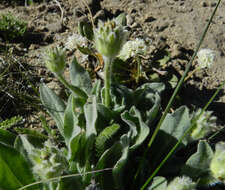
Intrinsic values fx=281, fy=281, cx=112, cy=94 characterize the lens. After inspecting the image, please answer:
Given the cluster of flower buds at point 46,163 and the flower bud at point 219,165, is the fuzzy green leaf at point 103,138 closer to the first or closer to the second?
the cluster of flower buds at point 46,163

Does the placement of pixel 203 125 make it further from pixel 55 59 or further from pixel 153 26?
pixel 153 26

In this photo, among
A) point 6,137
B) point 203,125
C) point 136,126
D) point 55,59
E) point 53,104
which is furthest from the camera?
point 53,104

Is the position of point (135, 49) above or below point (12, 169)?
above

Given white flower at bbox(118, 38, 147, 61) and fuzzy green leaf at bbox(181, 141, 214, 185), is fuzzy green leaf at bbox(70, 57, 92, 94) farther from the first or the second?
fuzzy green leaf at bbox(181, 141, 214, 185)

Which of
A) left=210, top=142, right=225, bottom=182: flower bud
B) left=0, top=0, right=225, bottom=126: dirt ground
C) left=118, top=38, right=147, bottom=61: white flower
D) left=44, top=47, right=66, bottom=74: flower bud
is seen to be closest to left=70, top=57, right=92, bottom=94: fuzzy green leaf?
left=44, top=47, right=66, bottom=74: flower bud

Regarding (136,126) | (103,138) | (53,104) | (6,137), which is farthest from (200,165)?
(6,137)

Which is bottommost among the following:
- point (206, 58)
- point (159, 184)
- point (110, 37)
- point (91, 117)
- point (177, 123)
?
point (159, 184)

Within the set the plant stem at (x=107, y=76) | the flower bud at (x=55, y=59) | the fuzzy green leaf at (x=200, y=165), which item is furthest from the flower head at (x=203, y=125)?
the flower bud at (x=55, y=59)
